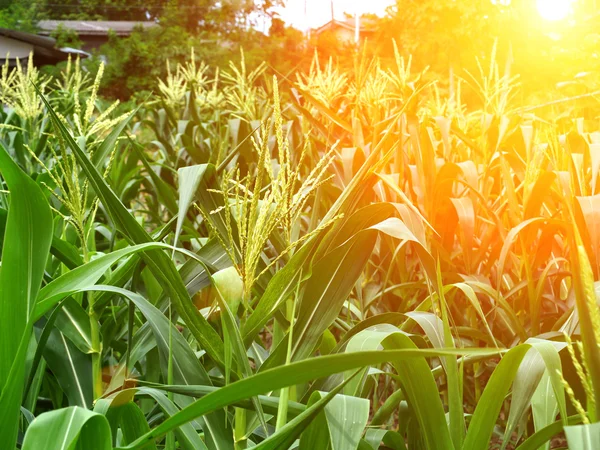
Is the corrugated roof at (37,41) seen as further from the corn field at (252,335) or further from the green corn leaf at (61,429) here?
the green corn leaf at (61,429)

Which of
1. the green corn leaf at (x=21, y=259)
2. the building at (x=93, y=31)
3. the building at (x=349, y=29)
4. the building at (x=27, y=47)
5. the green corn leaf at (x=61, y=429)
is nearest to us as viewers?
the green corn leaf at (x=61, y=429)

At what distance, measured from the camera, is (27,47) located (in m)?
22.9

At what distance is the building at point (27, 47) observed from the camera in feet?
72.4

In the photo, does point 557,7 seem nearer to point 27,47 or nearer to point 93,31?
point 27,47

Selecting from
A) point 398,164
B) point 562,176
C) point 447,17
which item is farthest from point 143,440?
point 447,17

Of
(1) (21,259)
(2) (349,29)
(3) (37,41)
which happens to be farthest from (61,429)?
(2) (349,29)

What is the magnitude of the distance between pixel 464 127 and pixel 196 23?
30.1 meters

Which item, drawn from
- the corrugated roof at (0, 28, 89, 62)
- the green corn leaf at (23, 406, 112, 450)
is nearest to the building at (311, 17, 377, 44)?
the corrugated roof at (0, 28, 89, 62)

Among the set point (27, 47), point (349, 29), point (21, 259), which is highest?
point (349, 29)

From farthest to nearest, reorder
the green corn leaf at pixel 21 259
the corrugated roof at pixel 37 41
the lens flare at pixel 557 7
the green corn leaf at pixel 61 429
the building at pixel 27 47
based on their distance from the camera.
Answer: the building at pixel 27 47 < the corrugated roof at pixel 37 41 < the lens flare at pixel 557 7 < the green corn leaf at pixel 21 259 < the green corn leaf at pixel 61 429

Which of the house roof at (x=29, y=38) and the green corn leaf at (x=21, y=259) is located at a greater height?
the house roof at (x=29, y=38)

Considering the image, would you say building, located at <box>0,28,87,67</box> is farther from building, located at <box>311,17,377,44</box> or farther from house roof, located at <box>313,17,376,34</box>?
house roof, located at <box>313,17,376,34</box>

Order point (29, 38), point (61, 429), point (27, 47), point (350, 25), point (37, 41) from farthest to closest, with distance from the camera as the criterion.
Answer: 1. point (350, 25)
2. point (27, 47)
3. point (37, 41)
4. point (29, 38)
5. point (61, 429)

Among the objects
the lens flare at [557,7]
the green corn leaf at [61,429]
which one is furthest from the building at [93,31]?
the green corn leaf at [61,429]
